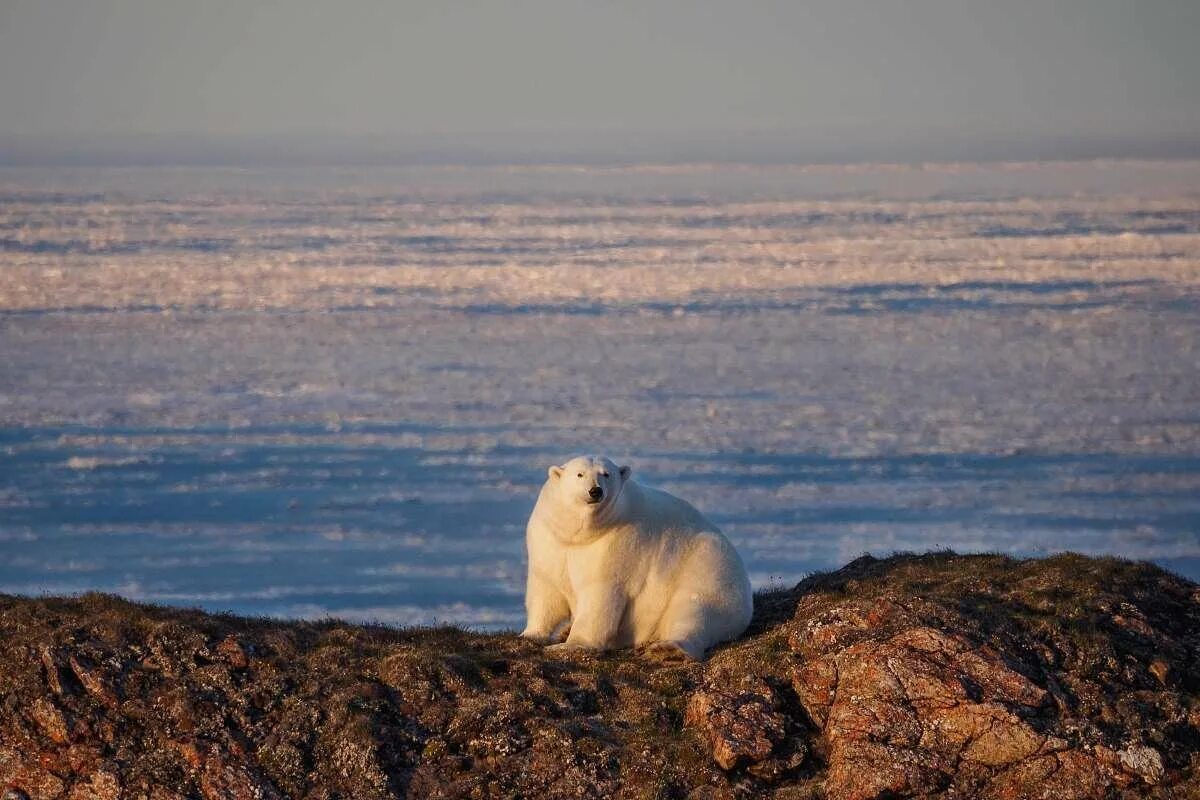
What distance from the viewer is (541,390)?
21.8m

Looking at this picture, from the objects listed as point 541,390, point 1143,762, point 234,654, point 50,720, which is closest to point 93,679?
point 50,720

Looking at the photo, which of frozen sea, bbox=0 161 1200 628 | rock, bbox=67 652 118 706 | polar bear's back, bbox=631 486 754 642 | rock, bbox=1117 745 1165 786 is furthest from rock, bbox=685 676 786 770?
frozen sea, bbox=0 161 1200 628

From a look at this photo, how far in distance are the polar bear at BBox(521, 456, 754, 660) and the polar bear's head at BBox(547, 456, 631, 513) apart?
11 mm

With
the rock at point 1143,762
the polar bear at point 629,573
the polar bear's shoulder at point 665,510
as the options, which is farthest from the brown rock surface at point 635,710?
the polar bear's shoulder at point 665,510

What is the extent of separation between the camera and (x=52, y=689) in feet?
28.1

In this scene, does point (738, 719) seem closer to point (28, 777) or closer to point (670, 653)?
point (670, 653)

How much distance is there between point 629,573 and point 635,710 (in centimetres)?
127

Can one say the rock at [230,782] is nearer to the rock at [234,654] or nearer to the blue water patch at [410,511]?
the rock at [234,654]

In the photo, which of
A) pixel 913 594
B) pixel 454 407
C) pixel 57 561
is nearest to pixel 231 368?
pixel 454 407

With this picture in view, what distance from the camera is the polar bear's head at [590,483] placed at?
9234mm

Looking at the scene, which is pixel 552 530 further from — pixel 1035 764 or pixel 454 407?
pixel 454 407

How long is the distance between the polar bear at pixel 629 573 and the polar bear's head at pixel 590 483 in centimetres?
1

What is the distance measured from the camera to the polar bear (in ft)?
31.2

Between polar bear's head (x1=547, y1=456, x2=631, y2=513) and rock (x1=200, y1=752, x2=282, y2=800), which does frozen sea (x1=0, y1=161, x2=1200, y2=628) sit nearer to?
polar bear's head (x1=547, y1=456, x2=631, y2=513)
